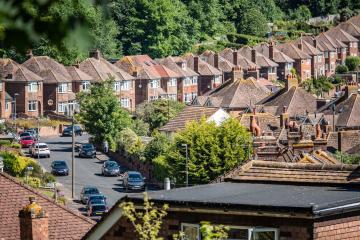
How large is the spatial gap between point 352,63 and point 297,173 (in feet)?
465

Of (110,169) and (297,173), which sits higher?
(297,173)

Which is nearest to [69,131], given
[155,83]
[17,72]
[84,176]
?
[17,72]

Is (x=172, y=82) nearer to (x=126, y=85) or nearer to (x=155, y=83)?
(x=155, y=83)

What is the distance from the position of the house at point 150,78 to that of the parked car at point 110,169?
45328 millimetres


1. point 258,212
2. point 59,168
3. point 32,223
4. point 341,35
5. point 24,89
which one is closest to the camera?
point 258,212

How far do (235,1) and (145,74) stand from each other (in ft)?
172

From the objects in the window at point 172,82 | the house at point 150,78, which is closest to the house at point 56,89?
the house at point 150,78

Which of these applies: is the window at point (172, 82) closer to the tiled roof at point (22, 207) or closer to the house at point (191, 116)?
the house at point (191, 116)

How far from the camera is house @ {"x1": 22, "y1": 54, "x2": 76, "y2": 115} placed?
11388 cm

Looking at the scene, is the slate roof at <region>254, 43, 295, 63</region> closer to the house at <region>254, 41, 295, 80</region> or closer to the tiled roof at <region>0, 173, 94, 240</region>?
the house at <region>254, 41, 295, 80</region>

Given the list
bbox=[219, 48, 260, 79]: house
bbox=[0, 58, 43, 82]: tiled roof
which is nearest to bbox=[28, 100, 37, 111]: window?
bbox=[0, 58, 43, 82]: tiled roof

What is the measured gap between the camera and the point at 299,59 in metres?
148

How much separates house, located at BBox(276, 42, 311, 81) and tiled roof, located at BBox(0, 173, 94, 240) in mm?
128362

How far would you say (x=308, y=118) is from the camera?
80188 millimetres
